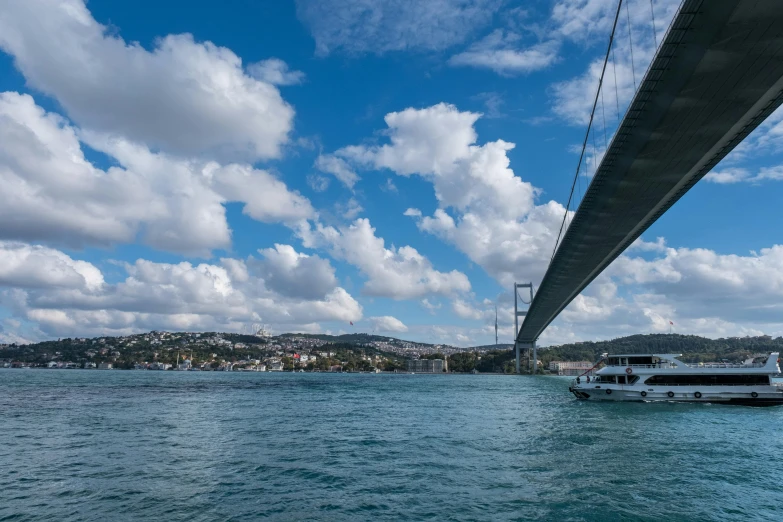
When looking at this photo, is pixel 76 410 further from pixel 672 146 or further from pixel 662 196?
pixel 662 196

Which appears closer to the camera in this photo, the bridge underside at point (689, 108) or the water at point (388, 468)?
the water at point (388, 468)

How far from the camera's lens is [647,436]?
889 inches

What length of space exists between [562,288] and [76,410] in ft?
195

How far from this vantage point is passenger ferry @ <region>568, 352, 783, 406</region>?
127 ft

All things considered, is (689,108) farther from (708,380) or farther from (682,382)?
(708,380)

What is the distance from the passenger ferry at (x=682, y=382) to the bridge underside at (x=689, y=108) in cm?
1176

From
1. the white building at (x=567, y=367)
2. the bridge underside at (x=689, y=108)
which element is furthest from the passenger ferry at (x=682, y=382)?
the white building at (x=567, y=367)

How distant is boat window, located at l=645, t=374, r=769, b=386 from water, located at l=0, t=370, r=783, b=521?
10.4m

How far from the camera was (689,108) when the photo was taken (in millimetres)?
23016

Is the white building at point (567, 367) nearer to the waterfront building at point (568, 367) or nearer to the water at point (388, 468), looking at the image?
the waterfront building at point (568, 367)

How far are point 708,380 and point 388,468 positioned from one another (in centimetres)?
3517

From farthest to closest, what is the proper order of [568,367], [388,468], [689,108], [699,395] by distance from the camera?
1. [568,367]
2. [699,395]
3. [689,108]
4. [388,468]

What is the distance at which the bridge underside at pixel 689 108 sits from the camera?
17.1 metres

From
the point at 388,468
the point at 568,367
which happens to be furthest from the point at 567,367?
the point at 388,468
